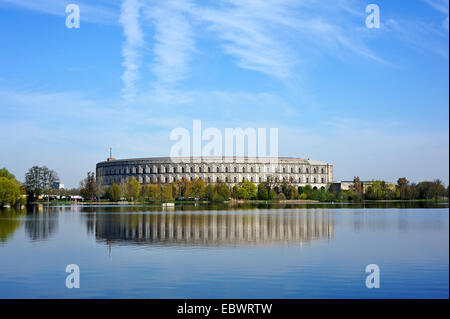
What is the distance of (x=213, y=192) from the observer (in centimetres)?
10381

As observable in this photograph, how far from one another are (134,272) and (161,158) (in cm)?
11796

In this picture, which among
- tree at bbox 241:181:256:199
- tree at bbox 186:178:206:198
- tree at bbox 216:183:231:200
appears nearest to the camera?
Answer: tree at bbox 216:183:231:200

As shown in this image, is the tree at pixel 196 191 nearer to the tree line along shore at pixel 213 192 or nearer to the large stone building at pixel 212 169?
the tree line along shore at pixel 213 192

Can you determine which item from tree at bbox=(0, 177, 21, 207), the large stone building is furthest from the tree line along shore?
tree at bbox=(0, 177, 21, 207)

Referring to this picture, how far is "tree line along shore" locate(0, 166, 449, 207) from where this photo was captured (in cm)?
9838

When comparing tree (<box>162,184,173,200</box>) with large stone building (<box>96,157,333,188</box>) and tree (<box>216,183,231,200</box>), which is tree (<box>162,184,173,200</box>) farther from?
large stone building (<box>96,157,333,188</box>)

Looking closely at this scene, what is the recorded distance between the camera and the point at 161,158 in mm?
131875

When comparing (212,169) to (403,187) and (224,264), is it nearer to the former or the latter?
(403,187)

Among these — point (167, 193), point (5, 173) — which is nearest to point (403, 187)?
point (167, 193)

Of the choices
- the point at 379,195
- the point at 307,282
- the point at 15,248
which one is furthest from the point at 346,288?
the point at 379,195

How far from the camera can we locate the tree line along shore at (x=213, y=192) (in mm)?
98375

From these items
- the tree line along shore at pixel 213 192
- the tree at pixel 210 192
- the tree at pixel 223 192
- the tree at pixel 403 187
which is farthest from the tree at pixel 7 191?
the tree at pixel 403 187

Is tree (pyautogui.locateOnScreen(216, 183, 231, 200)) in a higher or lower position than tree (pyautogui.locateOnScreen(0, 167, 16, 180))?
lower

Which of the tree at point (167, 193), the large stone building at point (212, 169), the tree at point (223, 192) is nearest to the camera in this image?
the tree at point (167, 193)
